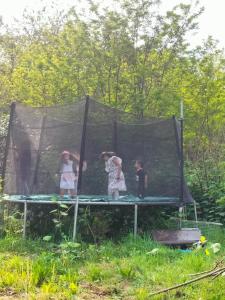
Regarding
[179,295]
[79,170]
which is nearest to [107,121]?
[79,170]

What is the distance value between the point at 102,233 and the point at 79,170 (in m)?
1.02

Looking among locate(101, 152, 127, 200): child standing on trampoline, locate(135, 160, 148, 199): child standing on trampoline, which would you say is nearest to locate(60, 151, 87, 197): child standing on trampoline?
locate(101, 152, 127, 200): child standing on trampoline

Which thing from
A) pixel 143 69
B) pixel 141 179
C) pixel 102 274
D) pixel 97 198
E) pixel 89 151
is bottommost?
pixel 102 274

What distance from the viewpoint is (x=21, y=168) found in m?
7.63

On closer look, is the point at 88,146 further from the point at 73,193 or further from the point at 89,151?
the point at 73,193

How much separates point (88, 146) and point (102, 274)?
110 inches

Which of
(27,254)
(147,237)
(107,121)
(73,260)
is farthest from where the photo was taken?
(107,121)

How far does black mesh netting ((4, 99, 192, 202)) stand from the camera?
23.2ft

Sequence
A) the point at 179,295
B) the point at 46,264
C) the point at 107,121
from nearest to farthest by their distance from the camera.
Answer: the point at 179,295 < the point at 46,264 < the point at 107,121

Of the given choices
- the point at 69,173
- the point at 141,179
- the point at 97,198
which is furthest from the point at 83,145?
the point at 141,179

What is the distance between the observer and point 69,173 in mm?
6887

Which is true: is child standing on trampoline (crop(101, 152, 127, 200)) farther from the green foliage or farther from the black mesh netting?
the green foliage

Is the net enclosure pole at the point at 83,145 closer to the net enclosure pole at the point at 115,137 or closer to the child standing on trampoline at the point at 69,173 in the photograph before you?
the child standing on trampoline at the point at 69,173

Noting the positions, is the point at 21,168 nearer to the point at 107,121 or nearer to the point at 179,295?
the point at 107,121
